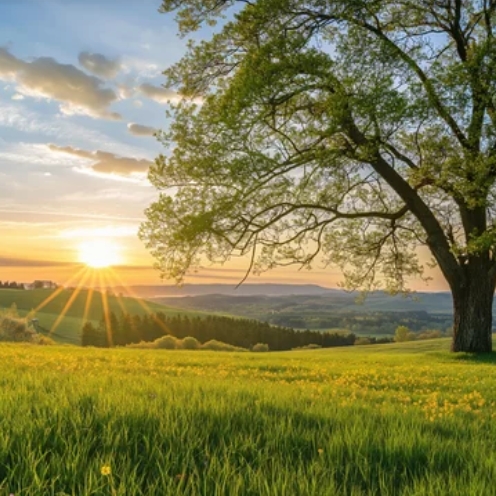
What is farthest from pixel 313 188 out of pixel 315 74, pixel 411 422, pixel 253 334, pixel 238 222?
pixel 253 334

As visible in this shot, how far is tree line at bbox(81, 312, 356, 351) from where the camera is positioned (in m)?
110

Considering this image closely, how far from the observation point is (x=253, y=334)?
11406cm

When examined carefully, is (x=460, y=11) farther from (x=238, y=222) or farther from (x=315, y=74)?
(x=238, y=222)

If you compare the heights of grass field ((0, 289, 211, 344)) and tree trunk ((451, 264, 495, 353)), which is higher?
tree trunk ((451, 264, 495, 353))

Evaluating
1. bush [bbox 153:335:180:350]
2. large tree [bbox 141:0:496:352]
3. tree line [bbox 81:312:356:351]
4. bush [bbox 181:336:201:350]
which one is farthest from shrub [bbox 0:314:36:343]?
tree line [bbox 81:312:356:351]

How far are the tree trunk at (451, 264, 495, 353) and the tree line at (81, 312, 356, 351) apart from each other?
84498 millimetres

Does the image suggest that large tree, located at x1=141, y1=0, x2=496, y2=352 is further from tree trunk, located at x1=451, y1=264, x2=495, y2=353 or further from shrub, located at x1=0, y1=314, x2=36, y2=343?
shrub, located at x1=0, y1=314, x2=36, y2=343

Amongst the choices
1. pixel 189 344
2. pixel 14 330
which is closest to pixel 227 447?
pixel 14 330

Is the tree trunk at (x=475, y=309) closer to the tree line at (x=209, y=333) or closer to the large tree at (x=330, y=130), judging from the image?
the large tree at (x=330, y=130)

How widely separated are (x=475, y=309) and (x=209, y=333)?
307 feet

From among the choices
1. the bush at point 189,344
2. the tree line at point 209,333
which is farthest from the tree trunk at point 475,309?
the tree line at point 209,333

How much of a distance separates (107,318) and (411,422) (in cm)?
12142

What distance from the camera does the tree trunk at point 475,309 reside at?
24422 millimetres

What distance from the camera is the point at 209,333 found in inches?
4498
